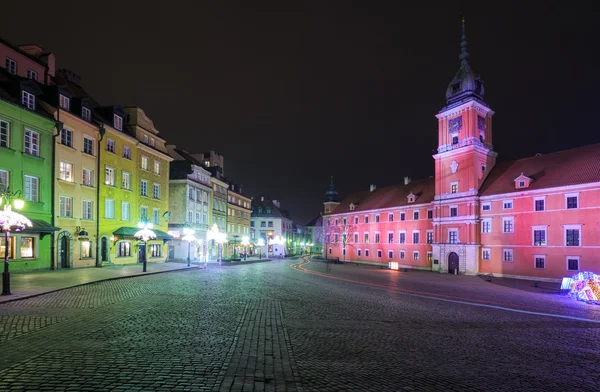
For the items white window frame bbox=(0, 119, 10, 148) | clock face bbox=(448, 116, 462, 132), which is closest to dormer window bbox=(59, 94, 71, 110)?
white window frame bbox=(0, 119, 10, 148)

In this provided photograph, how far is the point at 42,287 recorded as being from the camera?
18812mm

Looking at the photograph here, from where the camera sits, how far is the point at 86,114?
33.4m

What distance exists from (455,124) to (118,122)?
39573 millimetres

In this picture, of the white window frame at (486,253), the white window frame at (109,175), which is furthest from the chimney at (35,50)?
the white window frame at (486,253)

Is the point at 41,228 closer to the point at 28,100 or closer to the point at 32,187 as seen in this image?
the point at 32,187

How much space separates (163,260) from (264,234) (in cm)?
5614

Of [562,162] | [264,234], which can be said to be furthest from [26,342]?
[264,234]

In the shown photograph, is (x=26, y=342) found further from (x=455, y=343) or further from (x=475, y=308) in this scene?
(x=475, y=308)

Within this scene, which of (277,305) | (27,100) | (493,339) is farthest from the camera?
(27,100)

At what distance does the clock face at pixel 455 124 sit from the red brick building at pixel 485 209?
0.13m

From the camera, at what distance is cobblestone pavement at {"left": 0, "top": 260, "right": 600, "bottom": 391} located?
707 cm

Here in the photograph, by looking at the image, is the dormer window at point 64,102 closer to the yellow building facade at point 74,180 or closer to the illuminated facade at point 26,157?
the yellow building facade at point 74,180

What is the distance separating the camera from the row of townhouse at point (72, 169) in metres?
26.9

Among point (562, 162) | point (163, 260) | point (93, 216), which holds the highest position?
point (562, 162)
